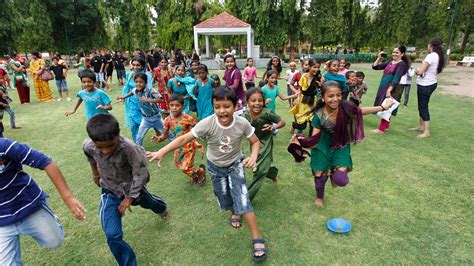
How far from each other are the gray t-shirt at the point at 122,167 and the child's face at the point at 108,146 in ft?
0.11

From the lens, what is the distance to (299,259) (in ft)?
8.79

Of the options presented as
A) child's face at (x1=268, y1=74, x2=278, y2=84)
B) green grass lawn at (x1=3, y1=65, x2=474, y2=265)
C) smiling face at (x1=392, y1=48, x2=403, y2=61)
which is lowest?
green grass lawn at (x1=3, y1=65, x2=474, y2=265)

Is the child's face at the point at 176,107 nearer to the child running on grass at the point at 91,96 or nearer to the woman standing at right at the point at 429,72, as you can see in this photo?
the child running on grass at the point at 91,96

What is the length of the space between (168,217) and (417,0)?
31.5 meters

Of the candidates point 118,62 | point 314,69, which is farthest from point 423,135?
point 118,62

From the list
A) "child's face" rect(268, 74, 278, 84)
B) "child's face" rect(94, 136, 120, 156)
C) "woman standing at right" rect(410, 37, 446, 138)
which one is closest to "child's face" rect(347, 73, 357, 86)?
"woman standing at right" rect(410, 37, 446, 138)

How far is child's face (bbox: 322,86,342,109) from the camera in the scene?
2984 millimetres

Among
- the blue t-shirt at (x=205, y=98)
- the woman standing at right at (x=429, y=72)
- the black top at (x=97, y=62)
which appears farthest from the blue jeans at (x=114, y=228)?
the black top at (x=97, y=62)

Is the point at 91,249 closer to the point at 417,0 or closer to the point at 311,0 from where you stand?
the point at 311,0

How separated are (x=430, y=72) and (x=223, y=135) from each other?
17.2ft

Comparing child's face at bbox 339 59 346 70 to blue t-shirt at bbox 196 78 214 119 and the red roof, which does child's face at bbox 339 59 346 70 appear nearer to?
blue t-shirt at bbox 196 78 214 119

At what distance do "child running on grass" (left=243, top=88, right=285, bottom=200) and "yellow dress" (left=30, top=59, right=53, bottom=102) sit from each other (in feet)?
34.7

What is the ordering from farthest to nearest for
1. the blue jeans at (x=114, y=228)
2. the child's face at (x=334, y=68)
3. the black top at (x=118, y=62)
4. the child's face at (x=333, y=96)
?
the black top at (x=118, y=62)
the child's face at (x=334, y=68)
the child's face at (x=333, y=96)
the blue jeans at (x=114, y=228)

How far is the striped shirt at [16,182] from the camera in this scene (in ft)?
5.97
